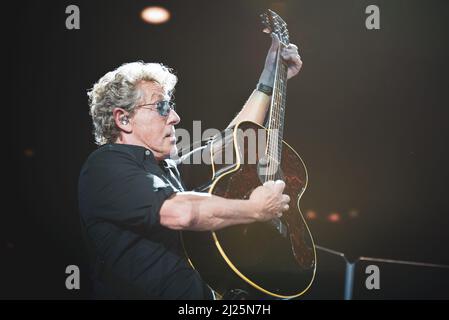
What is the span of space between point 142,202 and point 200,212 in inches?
9.2

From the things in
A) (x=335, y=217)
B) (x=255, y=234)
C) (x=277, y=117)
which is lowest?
(x=335, y=217)

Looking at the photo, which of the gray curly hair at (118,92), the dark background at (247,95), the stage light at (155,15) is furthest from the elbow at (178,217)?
the stage light at (155,15)

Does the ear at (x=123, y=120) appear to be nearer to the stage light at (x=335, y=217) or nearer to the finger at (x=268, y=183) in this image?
the finger at (x=268, y=183)

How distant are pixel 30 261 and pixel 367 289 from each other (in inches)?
87.4

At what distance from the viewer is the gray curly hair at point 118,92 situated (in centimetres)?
218

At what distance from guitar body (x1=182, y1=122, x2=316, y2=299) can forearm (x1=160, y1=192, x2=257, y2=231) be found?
0.04m

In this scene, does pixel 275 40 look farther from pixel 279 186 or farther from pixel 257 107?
pixel 279 186

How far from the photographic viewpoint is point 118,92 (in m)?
2.20

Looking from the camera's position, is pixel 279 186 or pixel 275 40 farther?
pixel 275 40

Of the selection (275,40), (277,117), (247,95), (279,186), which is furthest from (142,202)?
(247,95)

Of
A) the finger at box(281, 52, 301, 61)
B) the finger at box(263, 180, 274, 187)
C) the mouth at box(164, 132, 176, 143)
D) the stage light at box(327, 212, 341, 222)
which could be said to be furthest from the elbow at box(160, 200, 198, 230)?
the stage light at box(327, 212, 341, 222)
